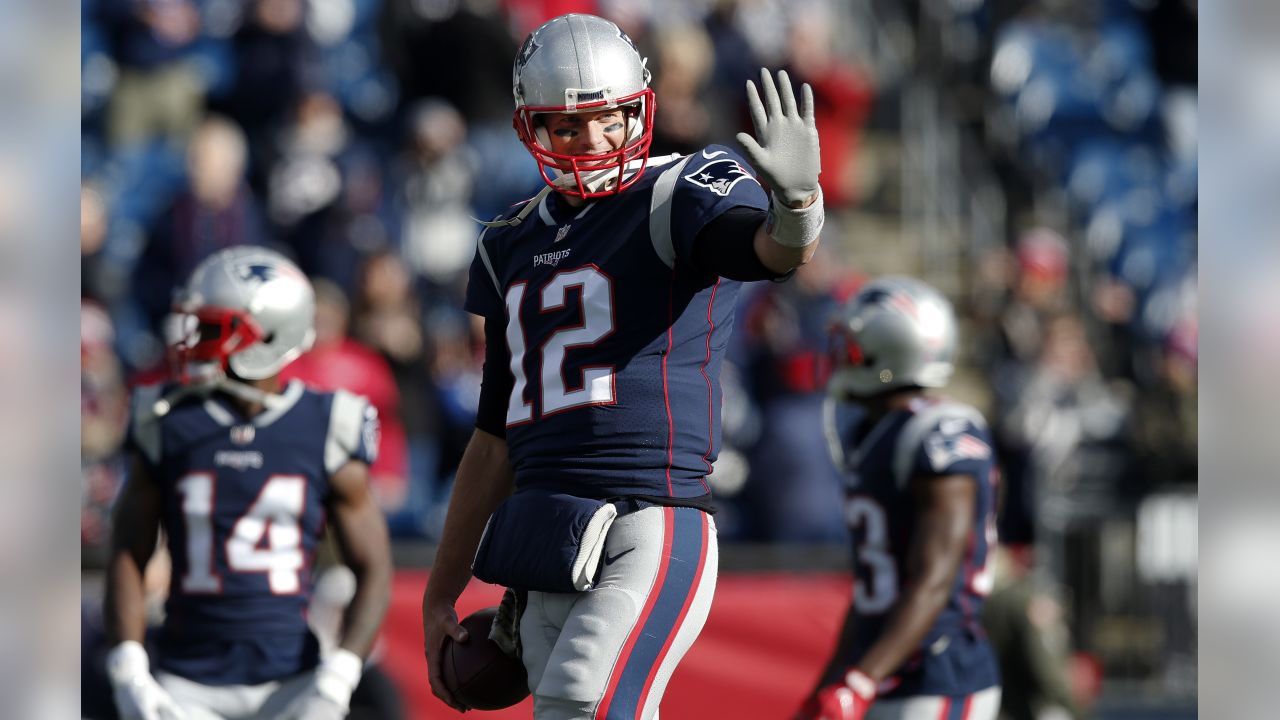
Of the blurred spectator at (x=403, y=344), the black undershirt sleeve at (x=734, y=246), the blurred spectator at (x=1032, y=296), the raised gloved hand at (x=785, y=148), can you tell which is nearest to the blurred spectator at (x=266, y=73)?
the blurred spectator at (x=403, y=344)

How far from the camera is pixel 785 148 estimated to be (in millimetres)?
2910

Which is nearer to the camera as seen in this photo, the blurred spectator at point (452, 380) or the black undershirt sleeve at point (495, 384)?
the black undershirt sleeve at point (495, 384)

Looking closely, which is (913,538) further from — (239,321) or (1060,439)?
(1060,439)

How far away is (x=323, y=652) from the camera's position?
202 inches

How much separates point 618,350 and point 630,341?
3 centimetres

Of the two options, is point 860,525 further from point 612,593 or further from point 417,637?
point 417,637

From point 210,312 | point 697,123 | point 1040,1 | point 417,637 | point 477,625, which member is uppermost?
point 1040,1

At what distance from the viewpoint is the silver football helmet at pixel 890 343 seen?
5.33 metres

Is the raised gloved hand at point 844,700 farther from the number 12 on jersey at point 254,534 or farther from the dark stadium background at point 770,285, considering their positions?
the dark stadium background at point 770,285

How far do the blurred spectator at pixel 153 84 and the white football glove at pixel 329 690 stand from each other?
19.9 ft

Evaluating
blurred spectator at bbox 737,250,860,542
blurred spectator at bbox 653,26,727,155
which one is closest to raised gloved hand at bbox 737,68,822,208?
blurred spectator at bbox 737,250,860,542

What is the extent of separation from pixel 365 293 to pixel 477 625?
5.37 meters

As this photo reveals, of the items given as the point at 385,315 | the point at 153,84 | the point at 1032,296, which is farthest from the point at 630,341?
the point at 153,84

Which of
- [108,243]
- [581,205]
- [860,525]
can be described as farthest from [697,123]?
[581,205]
